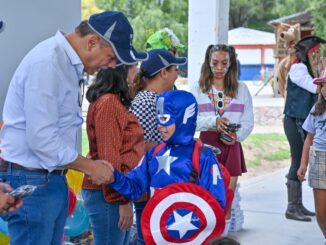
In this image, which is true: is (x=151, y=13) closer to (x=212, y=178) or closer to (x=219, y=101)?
(x=219, y=101)

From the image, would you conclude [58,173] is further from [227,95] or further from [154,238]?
[227,95]

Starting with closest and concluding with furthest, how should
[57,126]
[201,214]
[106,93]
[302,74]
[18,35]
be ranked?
[57,126] → [201,214] → [106,93] → [18,35] → [302,74]

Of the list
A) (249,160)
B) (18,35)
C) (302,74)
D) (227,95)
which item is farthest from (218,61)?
(249,160)

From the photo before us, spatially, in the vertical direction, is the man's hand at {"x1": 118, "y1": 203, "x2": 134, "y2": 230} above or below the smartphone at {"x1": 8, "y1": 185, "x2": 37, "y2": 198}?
below

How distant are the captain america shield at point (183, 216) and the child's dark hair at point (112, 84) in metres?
0.63

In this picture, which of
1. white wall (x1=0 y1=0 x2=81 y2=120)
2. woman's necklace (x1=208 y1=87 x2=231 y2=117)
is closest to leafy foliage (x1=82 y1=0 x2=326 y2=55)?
woman's necklace (x1=208 y1=87 x2=231 y2=117)

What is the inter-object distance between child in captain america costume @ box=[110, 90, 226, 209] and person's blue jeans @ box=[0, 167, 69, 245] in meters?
0.40

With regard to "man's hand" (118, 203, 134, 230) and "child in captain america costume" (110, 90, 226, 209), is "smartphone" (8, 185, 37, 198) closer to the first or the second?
"child in captain america costume" (110, 90, 226, 209)

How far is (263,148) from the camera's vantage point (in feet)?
43.6

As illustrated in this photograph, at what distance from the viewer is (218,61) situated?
566 centimetres

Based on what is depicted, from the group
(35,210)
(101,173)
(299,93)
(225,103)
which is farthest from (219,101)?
(35,210)

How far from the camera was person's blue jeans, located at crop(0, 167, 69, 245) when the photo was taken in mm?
3068

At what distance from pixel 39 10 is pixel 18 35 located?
0.93 ft

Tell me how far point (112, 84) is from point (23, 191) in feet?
3.45
